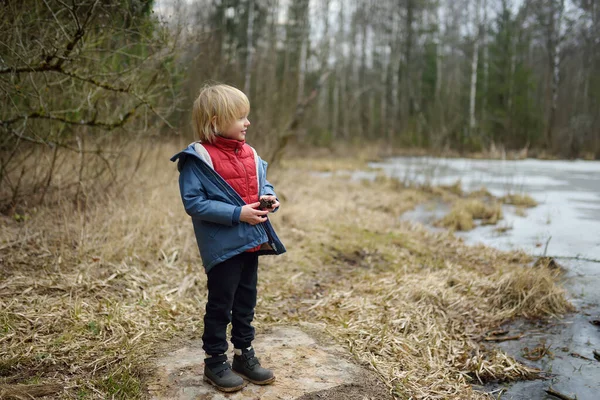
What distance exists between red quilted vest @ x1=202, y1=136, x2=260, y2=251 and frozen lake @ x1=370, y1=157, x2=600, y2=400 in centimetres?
198

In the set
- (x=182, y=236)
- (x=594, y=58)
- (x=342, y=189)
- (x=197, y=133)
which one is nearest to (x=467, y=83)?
(x=594, y=58)

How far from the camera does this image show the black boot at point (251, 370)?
100 inches

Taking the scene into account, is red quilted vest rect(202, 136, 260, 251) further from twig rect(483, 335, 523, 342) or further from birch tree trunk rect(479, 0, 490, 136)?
birch tree trunk rect(479, 0, 490, 136)

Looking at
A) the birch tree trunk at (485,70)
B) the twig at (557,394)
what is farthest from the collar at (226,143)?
the birch tree trunk at (485,70)

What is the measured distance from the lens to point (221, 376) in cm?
246

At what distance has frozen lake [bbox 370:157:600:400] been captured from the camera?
312 centimetres

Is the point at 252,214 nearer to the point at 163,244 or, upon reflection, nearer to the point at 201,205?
the point at 201,205

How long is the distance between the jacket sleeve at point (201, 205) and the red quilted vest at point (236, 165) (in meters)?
0.12

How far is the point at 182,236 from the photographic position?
515 cm

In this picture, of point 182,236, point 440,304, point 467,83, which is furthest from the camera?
point 467,83

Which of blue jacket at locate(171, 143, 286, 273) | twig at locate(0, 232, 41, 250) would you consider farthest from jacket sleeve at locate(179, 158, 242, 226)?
twig at locate(0, 232, 41, 250)

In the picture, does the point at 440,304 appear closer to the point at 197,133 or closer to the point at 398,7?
the point at 197,133

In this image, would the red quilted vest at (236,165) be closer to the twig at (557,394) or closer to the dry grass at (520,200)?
the twig at (557,394)

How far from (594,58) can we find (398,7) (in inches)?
418
